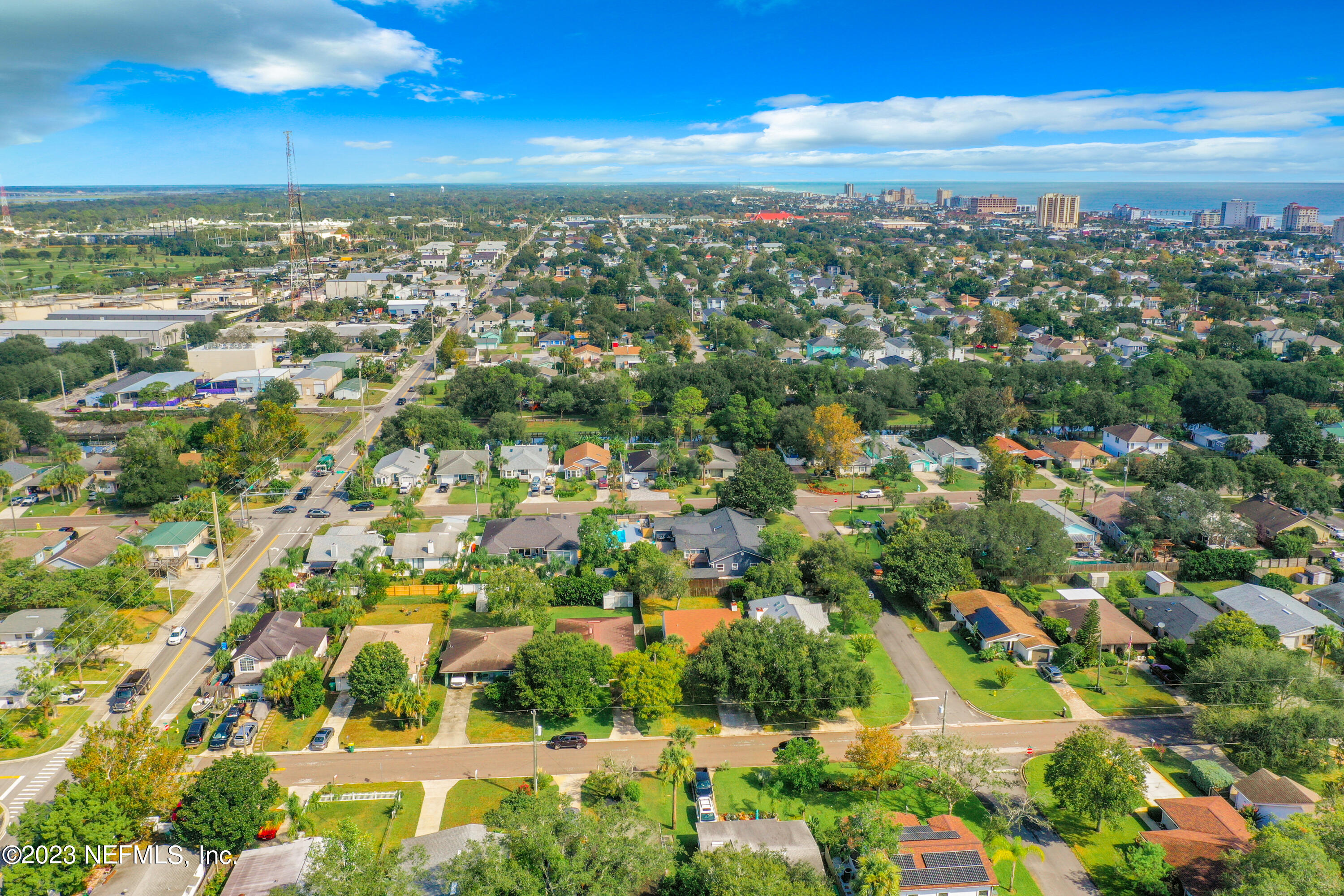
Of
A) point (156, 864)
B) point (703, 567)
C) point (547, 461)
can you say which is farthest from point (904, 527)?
point (156, 864)

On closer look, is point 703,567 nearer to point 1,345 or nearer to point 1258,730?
point 1258,730

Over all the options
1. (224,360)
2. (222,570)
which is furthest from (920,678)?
(224,360)

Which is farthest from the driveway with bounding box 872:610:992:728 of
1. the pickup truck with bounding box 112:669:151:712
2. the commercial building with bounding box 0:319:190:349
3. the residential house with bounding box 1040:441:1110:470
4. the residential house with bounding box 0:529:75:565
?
the commercial building with bounding box 0:319:190:349

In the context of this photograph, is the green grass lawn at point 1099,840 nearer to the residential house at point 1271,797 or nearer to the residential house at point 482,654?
the residential house at point 1271,797

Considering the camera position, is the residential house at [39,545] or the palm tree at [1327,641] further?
the residential house at [39,545]

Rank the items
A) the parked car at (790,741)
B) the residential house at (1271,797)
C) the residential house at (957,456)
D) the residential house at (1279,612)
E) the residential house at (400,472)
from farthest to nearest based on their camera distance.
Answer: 1. the residential house at (957,456)
2. the residential house at (400,472)
3. the residential house at (1279,612)
4. the parked car at (790,741)
5. the residential house at (1271,797)

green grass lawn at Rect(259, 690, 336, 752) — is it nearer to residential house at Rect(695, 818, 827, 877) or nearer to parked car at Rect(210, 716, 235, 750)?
parked car at Rect(210, 716, 235, 750)

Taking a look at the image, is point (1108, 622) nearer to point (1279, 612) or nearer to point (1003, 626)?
point (1003, 626)

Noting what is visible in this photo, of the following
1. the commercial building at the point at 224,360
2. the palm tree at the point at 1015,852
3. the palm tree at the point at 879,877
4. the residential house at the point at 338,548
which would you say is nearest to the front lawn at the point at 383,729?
the residential house at the point at 338,548
